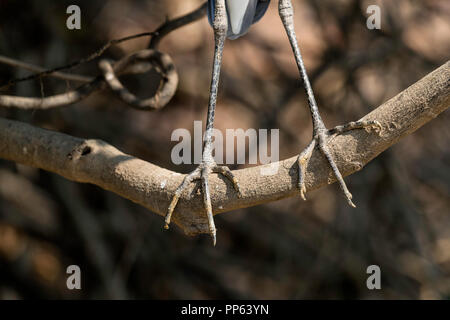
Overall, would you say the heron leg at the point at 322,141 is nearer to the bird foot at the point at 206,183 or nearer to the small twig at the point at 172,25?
the bird foot at the point at 206,183

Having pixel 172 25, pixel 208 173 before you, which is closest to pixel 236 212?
pixel 172 25

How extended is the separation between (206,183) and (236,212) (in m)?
1.61

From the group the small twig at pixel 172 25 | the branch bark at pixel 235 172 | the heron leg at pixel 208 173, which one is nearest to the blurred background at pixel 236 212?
the small twig at pixel 172 25

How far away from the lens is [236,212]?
261 cm

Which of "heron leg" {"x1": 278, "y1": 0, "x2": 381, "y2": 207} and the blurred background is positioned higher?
the blurred background

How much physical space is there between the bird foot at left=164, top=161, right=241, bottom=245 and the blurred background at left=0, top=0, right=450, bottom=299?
1224 millimetres

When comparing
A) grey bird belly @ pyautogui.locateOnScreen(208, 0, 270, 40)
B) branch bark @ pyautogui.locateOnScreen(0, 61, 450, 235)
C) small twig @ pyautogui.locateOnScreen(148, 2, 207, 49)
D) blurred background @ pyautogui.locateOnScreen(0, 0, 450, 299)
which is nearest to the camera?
branch bark @ pyautogui.locateOnScreen(0, 61, 450, 235)

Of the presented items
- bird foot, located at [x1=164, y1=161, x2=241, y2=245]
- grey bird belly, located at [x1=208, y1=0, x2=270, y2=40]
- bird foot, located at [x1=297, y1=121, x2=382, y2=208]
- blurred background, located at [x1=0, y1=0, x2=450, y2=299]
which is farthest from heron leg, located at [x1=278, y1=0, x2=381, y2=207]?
blurred background, located at [x1=0, y1=0, x2=450, y2=299]

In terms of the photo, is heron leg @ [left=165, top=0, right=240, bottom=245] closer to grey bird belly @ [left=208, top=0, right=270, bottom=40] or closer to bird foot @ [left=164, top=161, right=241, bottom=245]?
bird foot @ [left=164, top=161, right=241, bottom=245]

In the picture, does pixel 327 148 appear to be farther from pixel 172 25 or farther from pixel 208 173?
pixel 172 25

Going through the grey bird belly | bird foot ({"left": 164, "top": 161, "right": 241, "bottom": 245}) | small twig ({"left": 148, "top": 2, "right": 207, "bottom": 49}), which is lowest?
bird foot ({"left": 164, "top": 161, "right": 241, "bottom": 245})

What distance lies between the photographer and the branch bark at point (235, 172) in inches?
37.0

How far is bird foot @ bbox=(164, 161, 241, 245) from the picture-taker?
38.9 inches
